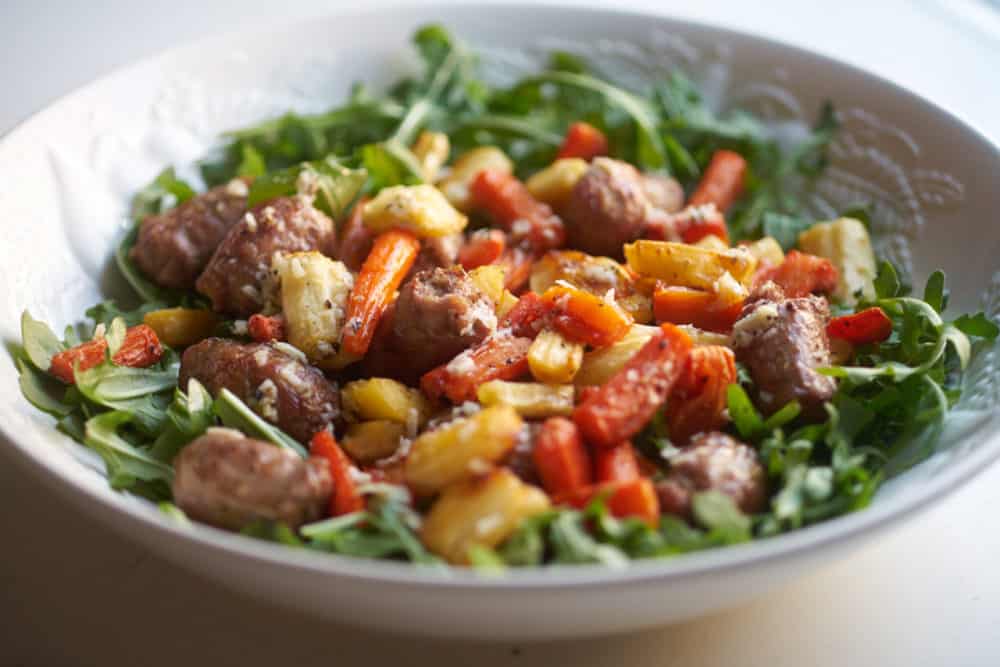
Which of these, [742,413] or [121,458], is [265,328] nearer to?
[121,458]

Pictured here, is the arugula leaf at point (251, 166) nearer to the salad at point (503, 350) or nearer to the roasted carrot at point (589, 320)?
the salad at point (503, 350)

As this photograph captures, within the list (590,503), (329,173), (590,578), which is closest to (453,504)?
(590,503)

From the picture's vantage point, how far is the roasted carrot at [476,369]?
2965mm

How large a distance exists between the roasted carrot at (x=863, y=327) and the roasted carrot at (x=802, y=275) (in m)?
0.24

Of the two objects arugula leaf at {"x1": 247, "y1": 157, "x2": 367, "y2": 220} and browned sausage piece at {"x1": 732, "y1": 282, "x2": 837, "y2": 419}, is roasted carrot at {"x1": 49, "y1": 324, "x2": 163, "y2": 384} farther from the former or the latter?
browned sausage piece at {"x1": 732, "y1": 282, "x2": 837, "y2": 419}

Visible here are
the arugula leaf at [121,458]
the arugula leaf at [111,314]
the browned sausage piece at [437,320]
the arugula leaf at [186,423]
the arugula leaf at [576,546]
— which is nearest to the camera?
the arugula leaf at [576,546]

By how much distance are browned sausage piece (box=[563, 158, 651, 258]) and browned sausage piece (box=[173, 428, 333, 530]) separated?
1563 millimetres

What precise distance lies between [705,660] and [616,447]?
0.58m

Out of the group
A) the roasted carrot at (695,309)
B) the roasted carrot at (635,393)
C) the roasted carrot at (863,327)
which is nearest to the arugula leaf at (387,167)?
the roasted carrot at (695,309)

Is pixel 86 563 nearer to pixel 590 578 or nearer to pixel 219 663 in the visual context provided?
pixel 219 663

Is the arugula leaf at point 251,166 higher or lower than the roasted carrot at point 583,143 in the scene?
lower

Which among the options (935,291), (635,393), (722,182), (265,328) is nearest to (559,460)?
(635,393)

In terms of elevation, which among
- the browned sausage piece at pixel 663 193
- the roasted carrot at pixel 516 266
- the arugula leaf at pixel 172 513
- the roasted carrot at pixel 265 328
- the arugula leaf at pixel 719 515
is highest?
the arugula leaf at pixel 719 515

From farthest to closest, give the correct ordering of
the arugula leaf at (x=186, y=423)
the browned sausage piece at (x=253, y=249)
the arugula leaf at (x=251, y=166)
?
1. the arugula leaf at (x=251, y=166)
2. the browned sausage piece at (x=253, y=249)
3. the arugula leaf at (x=186, y=423)
